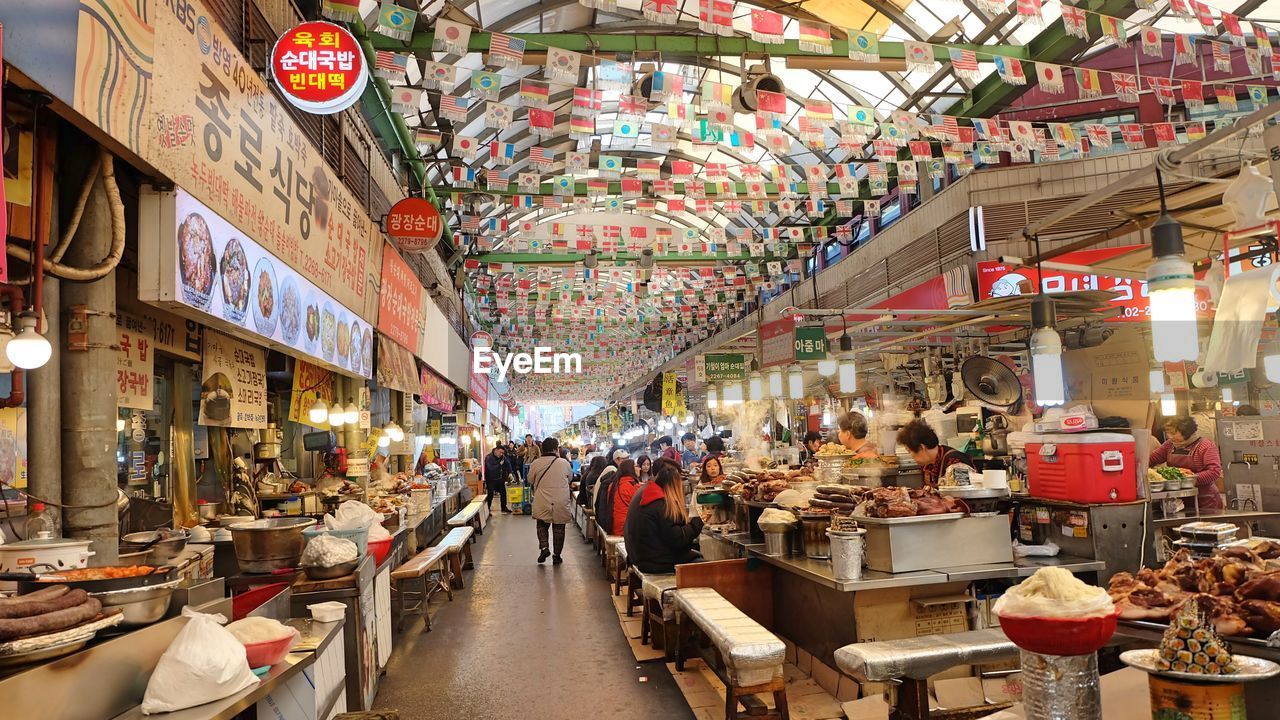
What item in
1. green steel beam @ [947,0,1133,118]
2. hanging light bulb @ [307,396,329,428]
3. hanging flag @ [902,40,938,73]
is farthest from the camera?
hanging light bulb @ [307,396,329,428]

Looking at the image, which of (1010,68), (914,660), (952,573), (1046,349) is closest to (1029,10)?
(1010,68)

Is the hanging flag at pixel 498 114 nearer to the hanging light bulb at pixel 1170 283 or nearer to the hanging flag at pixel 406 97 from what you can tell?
the hanging flag at pixel 406 97

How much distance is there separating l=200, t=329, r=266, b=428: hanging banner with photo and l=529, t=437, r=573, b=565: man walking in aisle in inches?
234

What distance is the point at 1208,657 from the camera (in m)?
2.35

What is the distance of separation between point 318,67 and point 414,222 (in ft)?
15.0

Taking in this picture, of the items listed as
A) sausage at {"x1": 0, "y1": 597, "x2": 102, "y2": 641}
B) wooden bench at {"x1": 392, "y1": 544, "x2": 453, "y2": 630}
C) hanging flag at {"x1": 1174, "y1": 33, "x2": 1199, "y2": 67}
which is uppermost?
hanging flag at {"x1": 1174, "y1": 33, "x2": 1199, "y2": 67}

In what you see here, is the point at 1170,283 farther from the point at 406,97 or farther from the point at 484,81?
the point at 406,97

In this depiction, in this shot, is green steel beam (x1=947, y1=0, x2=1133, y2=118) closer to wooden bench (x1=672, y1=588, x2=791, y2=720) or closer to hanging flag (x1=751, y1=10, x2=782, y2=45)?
hanging flag (x1=751, y1=10, x2=782, y2=45)

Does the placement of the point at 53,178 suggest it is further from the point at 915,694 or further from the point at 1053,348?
the point at 1053,348

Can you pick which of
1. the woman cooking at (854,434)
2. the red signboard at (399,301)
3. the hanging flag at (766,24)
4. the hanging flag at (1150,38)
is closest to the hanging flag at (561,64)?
the hanging flag at (766,24)

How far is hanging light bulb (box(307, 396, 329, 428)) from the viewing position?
363 inches

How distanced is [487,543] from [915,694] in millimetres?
13552

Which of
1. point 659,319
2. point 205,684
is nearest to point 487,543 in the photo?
point 659,319

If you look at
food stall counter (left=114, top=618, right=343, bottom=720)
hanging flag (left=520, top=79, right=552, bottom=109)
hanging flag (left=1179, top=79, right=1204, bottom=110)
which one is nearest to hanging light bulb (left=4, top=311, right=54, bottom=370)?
food stall counter (left=114, top=618, right=343, bottom=720)
